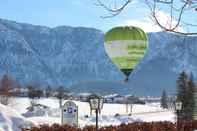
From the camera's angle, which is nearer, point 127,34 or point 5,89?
point 127,34

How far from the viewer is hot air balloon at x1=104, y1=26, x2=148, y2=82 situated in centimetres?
1956

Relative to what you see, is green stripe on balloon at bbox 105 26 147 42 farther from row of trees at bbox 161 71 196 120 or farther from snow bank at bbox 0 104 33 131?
row of trees at bbox 161 71 196 120

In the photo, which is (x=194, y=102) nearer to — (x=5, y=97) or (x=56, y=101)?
(x=5, y=97)

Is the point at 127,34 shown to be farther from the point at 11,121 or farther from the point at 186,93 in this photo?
the point at 186,93

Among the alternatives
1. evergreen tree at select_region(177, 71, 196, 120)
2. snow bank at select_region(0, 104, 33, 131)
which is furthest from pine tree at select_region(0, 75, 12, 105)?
snow bank at select_region(0, 104, 33, 131)

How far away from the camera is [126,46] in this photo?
19844mm

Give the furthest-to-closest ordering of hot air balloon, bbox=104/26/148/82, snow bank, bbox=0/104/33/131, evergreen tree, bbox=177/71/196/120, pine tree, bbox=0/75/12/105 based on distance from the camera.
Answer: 1. pine tree, bbox=0/75/12/105
2. evergreen tree, bbox=177/71/196/120
3. snow bank, bbox=0/104/33/131
4. hot air balloon, bbox=104/26/148/82

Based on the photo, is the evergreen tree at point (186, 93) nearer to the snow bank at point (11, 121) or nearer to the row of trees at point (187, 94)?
the row of trees at point (187, 94)

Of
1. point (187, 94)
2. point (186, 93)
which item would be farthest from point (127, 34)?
point (187, 94)

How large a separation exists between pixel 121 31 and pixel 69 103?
9.84ft

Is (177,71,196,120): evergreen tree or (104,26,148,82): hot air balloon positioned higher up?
(104,26,148,82): hot air balloon

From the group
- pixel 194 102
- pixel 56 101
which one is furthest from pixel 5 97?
pixel 56 101

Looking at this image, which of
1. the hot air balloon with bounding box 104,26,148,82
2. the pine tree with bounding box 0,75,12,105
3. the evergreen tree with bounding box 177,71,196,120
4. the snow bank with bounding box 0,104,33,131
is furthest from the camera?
the pine tree with bounding box 0,75,12,105

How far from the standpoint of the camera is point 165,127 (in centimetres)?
1977
